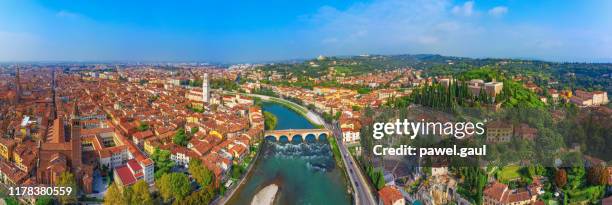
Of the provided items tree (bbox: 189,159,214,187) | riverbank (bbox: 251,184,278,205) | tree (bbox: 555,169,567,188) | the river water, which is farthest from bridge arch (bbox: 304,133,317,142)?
tree (bbox: 555,169,567,188)

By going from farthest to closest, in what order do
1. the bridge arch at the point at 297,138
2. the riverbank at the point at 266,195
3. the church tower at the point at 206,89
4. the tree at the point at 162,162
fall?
the church tower at the point at 206,89 → the bridge arch at the point at 297,138 → the tree at the point at 162,162 → the riverbank at the point at 266,195

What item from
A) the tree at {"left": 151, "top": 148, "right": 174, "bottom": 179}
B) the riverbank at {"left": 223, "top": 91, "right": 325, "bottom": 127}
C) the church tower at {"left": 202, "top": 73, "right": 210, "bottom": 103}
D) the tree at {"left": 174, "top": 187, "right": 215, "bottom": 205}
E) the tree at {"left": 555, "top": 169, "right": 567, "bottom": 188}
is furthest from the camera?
the church tower at {"left": 202, "top": 73, "right": 210, "bottom": 103}

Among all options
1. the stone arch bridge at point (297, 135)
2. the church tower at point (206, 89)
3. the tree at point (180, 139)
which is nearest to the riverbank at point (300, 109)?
the stone arch bridge at point (297, 135)

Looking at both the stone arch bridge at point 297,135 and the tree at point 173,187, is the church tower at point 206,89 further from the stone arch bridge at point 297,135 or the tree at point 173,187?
the tree at point 173,187

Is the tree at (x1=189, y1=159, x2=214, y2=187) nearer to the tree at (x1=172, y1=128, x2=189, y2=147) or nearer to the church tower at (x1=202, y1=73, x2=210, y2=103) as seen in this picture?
the tree at (x1=172, y1=128, x2=189, y2=147)

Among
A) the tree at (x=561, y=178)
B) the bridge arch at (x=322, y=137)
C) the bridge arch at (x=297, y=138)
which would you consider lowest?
the bridge arch at (x=297, y=138)

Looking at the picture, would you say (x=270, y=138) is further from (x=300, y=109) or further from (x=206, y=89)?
(x=206, y=89)
